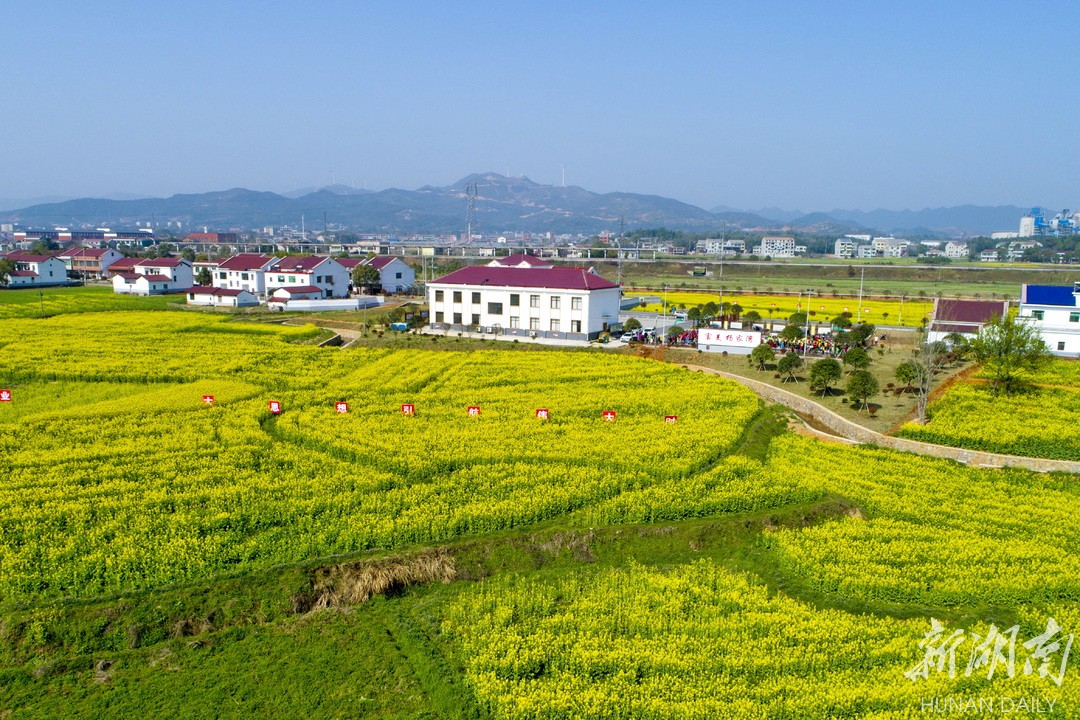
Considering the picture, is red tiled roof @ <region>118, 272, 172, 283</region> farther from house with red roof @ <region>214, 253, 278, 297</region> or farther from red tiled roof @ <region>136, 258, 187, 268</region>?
house with red roof @ <region>214, 253, 278, 297</region>

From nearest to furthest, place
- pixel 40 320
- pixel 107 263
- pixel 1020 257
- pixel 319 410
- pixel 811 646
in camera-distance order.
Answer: pixel 811 646, pixel 319 410, pixel 40 320, pixel 107 263, pixel 1020 257

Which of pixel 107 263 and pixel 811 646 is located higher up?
pixel 107 263

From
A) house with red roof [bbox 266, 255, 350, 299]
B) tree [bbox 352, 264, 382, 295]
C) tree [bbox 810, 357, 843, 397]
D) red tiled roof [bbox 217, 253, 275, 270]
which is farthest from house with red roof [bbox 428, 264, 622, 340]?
red tiled roof [bbox 217, 253, 275, 270]

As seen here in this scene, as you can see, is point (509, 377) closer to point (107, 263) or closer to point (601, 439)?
point (601, 439)

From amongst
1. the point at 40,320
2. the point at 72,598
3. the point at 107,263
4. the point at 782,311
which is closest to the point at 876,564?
the point at 72,598

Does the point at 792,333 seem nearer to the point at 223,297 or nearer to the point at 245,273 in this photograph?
the point at 223,297

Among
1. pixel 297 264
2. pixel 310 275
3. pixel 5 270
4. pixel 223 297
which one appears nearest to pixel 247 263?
pixel 297 264

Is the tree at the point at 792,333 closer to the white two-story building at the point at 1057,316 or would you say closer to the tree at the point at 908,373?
the tree at the point at 908,373
